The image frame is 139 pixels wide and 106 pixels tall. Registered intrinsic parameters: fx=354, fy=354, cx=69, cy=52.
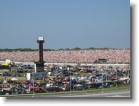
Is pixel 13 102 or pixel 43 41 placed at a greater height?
pixel 43 41

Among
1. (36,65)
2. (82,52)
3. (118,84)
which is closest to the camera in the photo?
(118,84)

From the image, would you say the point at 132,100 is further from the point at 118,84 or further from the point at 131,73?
the point at 118,84

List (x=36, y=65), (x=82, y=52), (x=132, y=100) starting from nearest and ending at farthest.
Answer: (x=132, y=100), (x=36, y=65), (x=82, y=52)

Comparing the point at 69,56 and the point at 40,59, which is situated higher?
the point at 69,56

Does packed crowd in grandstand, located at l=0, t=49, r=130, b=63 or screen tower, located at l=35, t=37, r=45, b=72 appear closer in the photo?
screen tower, located at l=35, t=37, r=45, b=72

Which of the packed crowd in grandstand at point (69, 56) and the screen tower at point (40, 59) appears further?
the packed crowd in grandstand at point (69, 56)

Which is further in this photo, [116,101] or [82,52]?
[82,52]

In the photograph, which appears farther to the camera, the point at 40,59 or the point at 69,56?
the point at 69,56

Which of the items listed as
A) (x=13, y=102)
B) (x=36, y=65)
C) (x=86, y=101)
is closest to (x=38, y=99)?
(x=13, y=102)

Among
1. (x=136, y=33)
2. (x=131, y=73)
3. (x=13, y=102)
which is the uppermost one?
(x=136, y=33)
